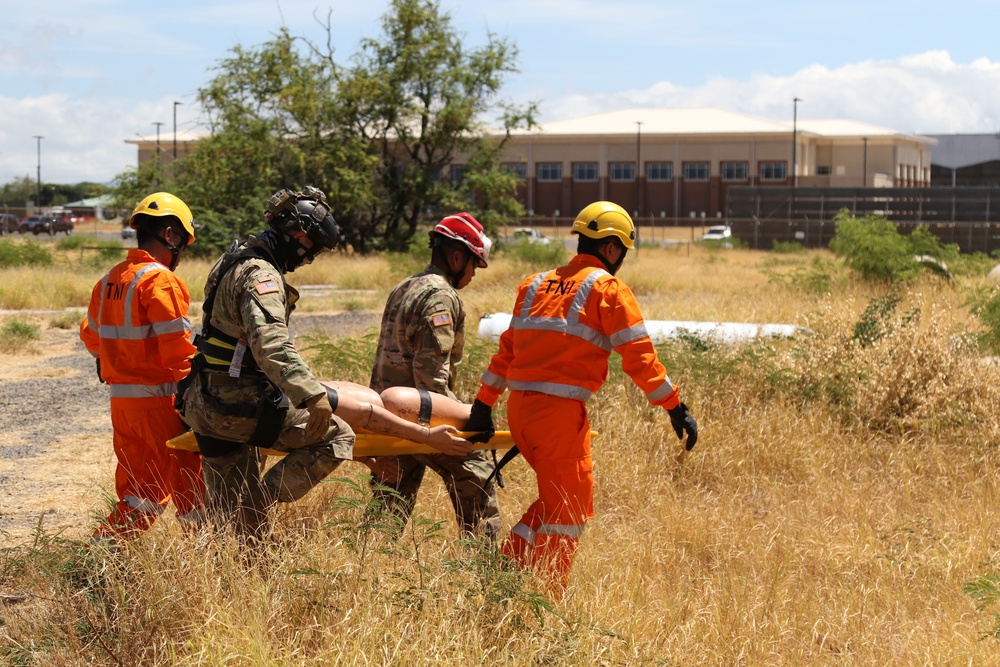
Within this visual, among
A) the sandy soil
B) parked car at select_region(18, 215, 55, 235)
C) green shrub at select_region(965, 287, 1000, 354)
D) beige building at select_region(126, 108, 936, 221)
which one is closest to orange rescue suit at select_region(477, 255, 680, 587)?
the sandy soil

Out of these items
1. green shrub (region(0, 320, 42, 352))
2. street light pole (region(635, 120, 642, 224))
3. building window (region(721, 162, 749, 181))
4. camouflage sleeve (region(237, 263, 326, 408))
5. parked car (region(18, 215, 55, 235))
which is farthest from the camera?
building window (region(721, 162, 749, 181))

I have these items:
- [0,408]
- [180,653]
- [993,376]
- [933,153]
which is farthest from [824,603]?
[933,153]

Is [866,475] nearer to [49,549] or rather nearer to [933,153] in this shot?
[49,549]

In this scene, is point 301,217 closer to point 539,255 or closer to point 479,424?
point 479,424

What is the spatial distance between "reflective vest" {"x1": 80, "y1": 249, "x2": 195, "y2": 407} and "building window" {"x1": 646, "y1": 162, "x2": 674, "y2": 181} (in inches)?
2701

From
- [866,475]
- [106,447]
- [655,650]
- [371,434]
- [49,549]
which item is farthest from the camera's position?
[106,447]

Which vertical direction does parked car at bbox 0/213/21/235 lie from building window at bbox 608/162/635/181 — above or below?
below

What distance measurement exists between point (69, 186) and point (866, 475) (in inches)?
5150

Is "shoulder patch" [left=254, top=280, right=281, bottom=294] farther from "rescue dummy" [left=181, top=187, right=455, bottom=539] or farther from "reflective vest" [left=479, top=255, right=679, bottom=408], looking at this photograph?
"reflective vest" [left=479, top=255, right=679, bottom=408]

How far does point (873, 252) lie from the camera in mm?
17406

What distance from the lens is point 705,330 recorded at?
10.1 m

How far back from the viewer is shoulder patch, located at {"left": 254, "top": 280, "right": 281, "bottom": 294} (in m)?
4.34

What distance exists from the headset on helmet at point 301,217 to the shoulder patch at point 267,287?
0.34 metres

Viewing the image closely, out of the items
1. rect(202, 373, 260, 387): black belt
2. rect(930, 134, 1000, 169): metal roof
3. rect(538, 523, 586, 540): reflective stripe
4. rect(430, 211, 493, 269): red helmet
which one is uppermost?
rect(930, 134, 1000, 169): metal roof
